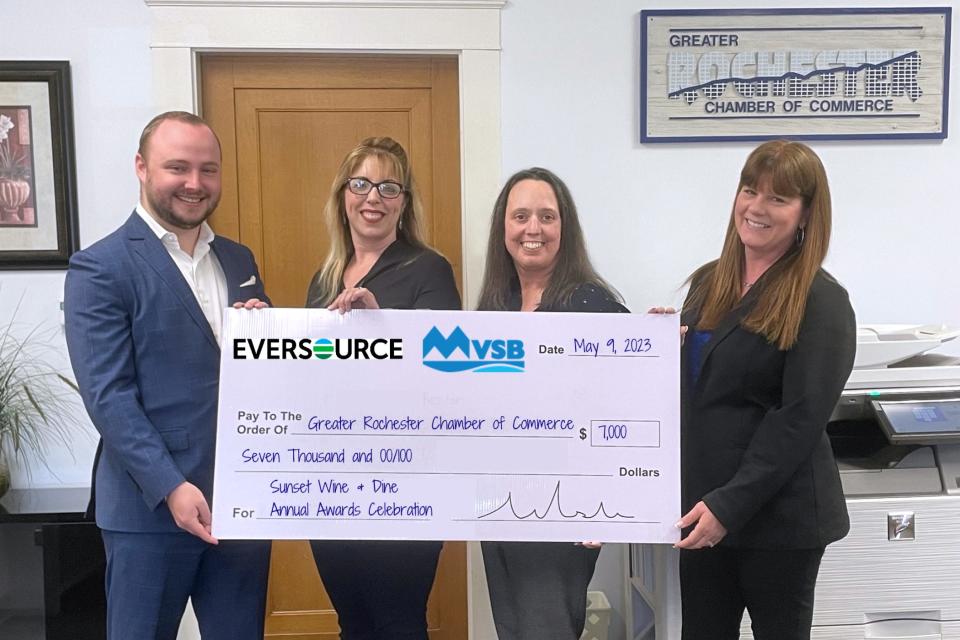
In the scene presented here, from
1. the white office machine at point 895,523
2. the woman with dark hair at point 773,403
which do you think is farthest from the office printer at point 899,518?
the woman with dark hair at point 773,403

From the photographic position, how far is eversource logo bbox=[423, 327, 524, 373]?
143cm

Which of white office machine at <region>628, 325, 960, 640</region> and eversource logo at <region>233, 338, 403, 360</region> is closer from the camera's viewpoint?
eversource logo at <region>233, 338, 403, 360</region>

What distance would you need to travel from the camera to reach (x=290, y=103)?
2.19 m

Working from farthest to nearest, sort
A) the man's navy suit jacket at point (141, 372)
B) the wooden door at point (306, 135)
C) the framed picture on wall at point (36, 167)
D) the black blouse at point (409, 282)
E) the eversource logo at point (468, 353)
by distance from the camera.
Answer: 1. the wooden door at point (306, 135)
2. the framed picture on wall at point (36, 167)
3. the black blouse at point (409, 282)
4. the eversource logo at point (468, 353)
5. the man's navy suit jacket at point (141, 372)

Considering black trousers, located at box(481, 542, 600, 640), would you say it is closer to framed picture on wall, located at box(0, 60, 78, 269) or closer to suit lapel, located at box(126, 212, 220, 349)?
suit lapel, located at box(126, 212, 220, 349)

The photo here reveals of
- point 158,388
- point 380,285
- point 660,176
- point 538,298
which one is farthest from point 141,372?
point 660,176

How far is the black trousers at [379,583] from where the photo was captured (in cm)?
152

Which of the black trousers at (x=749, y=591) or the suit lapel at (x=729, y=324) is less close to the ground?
the suit lapel at (x=729, y=324)

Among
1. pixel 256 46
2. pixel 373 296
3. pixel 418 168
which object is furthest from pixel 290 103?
pixel 373 296

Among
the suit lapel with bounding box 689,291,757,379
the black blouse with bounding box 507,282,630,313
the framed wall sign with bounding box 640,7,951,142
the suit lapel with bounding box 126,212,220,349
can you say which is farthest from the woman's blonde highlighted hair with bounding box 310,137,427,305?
the framed wall sign with bounding box 640,7,951,142

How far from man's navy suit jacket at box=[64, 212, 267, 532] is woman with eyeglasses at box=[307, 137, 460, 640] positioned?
0.99 feet

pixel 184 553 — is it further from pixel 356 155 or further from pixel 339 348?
pixel 356 155

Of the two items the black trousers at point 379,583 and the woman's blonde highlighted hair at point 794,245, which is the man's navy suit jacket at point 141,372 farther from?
the woman's blonde highlighted hair at point 794,245

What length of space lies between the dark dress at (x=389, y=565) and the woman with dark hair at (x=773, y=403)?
58 centimetres
